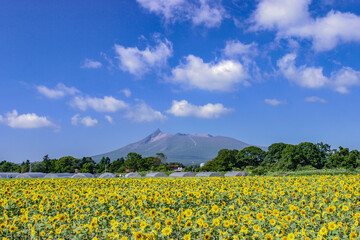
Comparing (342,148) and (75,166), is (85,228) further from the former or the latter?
(75,166)

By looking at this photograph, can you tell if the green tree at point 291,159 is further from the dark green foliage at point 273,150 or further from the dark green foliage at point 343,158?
the dark green foliage at point 273,150

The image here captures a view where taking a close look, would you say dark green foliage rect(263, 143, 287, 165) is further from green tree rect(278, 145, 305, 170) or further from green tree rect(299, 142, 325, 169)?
green tree rect(278, 145, 305, 170)

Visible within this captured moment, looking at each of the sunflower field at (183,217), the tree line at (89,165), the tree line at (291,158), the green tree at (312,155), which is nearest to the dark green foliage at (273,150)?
the tree line at (291,158)

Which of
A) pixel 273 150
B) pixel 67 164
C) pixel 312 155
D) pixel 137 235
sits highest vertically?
pixel 273 150

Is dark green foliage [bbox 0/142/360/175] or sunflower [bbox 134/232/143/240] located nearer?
sunflower [bbox 134/232/143/240]

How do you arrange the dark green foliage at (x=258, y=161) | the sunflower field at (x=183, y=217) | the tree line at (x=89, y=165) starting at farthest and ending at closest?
1. the tree line at (x=89, y=165)
2. the dark green foliage at (x=258, y=161)
3. the sunflower field at (x=183, y=217)

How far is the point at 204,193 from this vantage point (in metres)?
9.75

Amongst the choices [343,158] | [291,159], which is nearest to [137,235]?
[291,159]

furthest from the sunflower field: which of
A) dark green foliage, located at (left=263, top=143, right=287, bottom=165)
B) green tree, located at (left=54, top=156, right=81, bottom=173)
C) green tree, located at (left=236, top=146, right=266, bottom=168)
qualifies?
green tree, located at (left=54, top=156, right=81, bottom=173)

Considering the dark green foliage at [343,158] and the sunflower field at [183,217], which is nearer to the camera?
the sunflower field at [183,217]

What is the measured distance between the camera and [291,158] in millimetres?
61500

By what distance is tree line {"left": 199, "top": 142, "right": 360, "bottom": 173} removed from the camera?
61.0 m

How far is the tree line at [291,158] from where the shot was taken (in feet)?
200

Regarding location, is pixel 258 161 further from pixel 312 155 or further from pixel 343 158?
pixel 343 158
